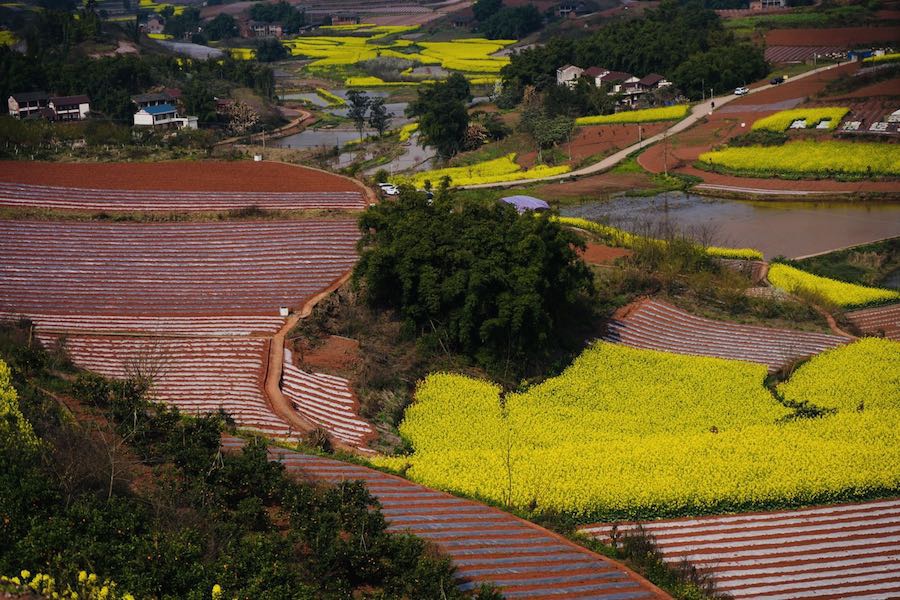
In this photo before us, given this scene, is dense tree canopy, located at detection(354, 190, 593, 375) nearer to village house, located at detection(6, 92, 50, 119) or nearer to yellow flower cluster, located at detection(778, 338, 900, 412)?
yellow flower cluster, located at detection(778, 338, 900, 412)

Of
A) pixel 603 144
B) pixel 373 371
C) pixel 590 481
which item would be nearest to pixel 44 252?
pixel 373 371

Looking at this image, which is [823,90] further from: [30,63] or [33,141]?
[30,63]

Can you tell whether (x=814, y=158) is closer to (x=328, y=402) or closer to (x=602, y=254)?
(x=602, y=254)

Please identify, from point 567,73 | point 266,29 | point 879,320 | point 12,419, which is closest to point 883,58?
point 567,73

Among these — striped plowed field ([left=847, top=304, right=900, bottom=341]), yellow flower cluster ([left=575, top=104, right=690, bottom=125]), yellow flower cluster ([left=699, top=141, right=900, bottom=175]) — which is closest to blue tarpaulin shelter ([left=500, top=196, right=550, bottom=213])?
striped plowed field ([left=847, top=304, right=900, bottom=341])

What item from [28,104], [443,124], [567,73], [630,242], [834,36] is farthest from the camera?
[834,36]

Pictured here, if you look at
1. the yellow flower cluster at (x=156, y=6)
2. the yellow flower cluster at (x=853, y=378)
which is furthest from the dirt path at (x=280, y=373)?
the yellow flower cluster at (x=156, y=6)

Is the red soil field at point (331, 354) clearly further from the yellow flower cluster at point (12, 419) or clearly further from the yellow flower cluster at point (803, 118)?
the yellow flower cluster at point (803, 118)
